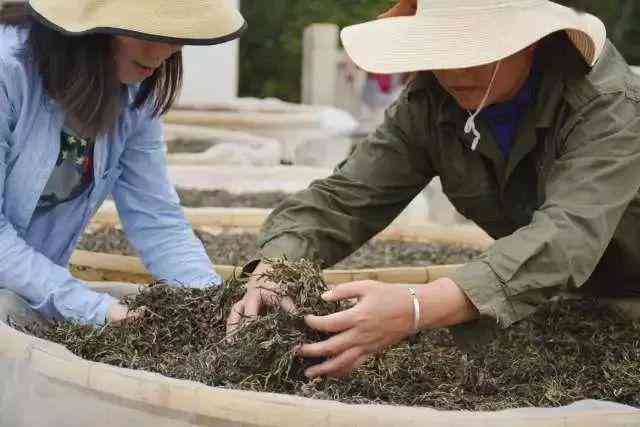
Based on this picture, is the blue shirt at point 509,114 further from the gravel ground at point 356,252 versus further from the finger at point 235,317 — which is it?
the gravel ground at point 356,252

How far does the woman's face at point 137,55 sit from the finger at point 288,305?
60cm

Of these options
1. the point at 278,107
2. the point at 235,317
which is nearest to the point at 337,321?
the point at 235,317

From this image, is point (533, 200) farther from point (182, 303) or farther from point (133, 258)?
point (133, 258)

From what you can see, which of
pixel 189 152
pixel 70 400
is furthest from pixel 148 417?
pixel 189 152

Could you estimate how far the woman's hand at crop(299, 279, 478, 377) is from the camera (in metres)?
1.88

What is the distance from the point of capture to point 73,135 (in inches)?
98.7

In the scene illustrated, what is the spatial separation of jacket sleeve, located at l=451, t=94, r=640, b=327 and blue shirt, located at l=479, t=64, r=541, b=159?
0.51ft

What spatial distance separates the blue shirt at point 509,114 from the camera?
2293 mm

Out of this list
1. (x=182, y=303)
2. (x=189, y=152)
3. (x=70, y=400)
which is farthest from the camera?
(x=189, y=152)

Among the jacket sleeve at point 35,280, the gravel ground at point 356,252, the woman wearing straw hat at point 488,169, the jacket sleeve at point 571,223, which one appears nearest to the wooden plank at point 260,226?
the gravel ground at point 356,252

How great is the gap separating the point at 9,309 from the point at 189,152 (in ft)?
12.0

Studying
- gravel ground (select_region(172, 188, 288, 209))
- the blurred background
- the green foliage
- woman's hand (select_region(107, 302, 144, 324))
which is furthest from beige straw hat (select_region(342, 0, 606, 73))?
the green foliage

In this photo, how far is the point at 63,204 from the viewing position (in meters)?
2.61

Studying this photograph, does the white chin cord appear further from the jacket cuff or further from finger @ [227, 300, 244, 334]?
finger @ [227, 300, 244, 334]
